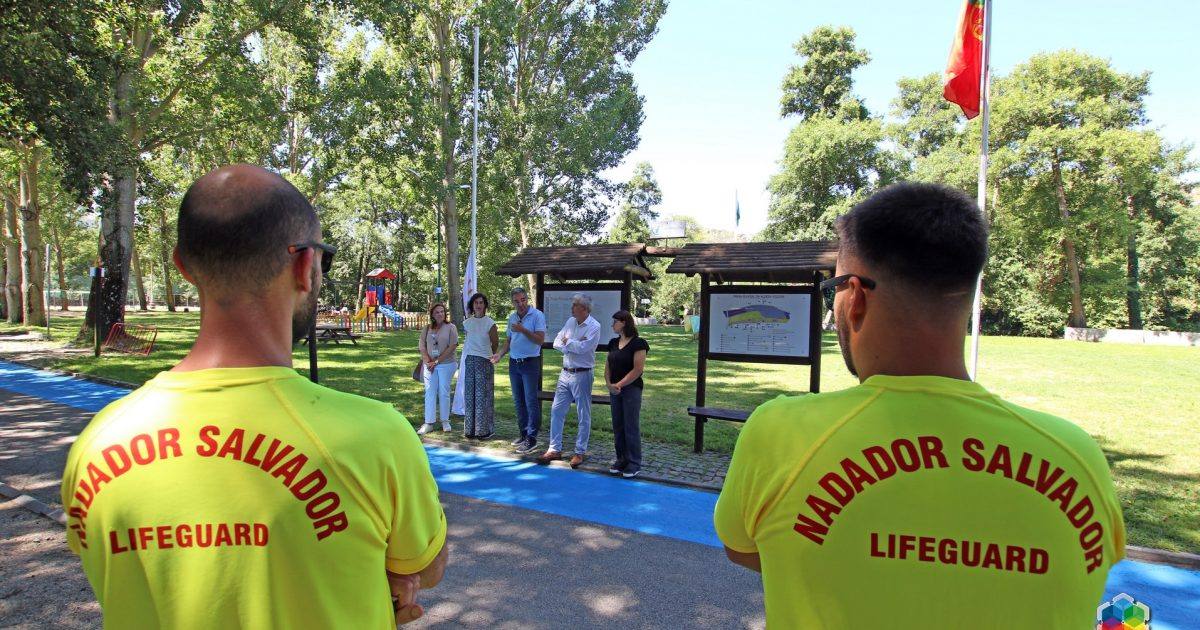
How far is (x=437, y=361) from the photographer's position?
8961mm

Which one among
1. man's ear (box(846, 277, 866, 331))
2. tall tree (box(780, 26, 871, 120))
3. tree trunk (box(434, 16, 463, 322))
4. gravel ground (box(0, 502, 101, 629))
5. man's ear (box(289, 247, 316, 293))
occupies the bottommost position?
gravel ground (box(0, 502, 101, 629))

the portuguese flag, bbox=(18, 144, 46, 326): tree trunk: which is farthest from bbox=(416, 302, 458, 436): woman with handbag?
bbox=(18, 144, 46, 326): tree trunk

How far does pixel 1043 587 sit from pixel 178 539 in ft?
5.06

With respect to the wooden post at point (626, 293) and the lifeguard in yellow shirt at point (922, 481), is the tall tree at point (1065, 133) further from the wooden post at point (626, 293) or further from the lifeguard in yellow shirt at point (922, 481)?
the lifeguard in yellow shirt at point (922, 481)

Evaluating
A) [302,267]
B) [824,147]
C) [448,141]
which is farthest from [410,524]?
[824,147]

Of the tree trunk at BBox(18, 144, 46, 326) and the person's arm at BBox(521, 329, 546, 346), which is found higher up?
the tree trunk at BBox(18, 144, 46, 326)

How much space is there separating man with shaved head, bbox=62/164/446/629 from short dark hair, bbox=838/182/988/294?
3.47ft

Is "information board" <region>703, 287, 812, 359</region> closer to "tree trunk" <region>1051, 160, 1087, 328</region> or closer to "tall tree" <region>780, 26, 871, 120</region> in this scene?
"tall tree" <region>780, 26, 871, 120</region>

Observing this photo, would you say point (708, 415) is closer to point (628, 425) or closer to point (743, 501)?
point (628, 425)

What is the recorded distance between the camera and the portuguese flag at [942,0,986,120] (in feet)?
28.5

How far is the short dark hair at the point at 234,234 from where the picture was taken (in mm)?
1216

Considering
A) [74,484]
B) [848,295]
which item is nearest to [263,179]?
[74,484]

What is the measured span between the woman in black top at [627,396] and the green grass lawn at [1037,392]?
1875 millimetres

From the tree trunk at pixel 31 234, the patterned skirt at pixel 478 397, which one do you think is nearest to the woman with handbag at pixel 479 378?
the patterned skirt at pixel 478 397
